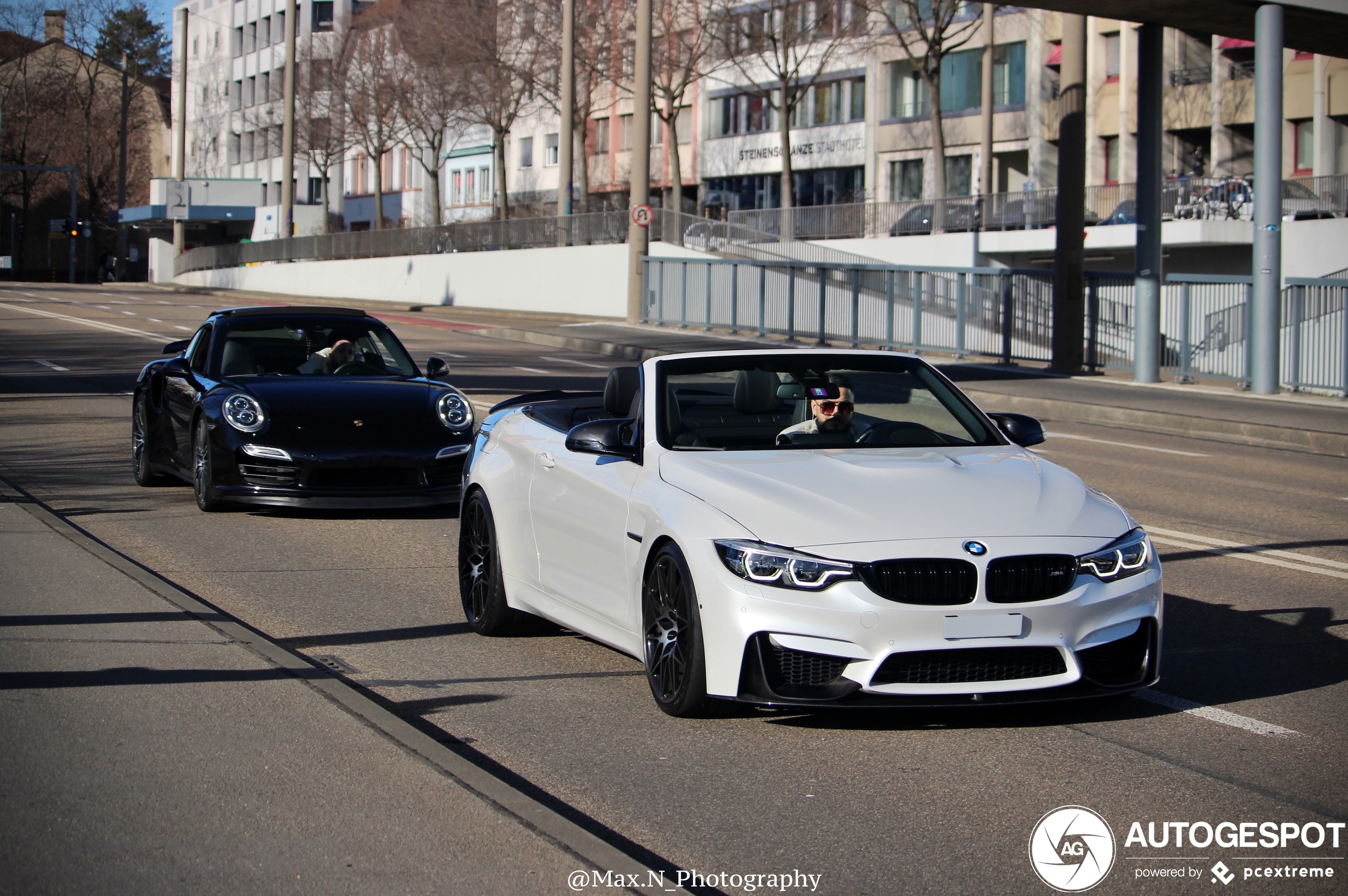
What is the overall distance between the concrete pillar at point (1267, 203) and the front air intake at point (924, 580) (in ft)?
61.0

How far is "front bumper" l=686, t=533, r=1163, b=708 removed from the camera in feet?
17.2

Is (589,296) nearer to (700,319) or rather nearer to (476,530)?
(700,319)

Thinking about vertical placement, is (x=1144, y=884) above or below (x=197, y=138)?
below

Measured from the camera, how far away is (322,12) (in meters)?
97.8

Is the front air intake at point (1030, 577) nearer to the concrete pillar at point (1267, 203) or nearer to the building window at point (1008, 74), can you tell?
the concrete pillar at point (1267, 203)

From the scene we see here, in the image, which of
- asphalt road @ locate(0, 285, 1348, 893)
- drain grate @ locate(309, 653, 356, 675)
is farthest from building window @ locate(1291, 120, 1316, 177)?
drain grate @ locate(309, 653, 356, 675)

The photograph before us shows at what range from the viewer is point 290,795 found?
191 inches

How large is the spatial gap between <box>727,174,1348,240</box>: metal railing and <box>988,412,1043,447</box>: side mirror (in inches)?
1442

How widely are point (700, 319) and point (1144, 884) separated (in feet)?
110

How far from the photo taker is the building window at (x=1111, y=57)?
56.7m

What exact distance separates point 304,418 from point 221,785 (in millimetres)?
6153

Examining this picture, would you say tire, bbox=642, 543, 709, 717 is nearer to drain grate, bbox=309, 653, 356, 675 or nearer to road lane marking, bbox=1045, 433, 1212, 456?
drain grate, bbox=309, 653, 356, 675

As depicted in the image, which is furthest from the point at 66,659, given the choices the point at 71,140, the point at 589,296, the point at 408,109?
the point at 71,140

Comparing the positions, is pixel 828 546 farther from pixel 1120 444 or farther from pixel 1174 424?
pixel 1174 424
